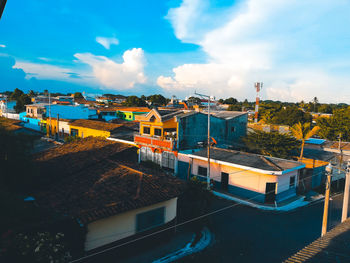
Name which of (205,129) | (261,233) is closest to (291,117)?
(205,129)

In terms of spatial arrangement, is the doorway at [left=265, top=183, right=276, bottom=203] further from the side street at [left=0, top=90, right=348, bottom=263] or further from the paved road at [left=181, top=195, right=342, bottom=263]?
the paved road at [left=181, top=195, right=342, bottom=263]

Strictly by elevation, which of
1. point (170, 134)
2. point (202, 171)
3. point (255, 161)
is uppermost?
point (170, 134)

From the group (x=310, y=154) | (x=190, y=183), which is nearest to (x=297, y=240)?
(x=190, y=183)

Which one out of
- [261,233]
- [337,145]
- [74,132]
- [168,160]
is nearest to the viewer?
[261,233]

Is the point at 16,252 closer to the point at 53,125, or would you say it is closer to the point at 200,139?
the point at 200,139

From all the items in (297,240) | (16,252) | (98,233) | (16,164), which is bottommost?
(297,240)

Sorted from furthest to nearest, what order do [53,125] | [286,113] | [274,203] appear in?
1. [286,113]
2. [53,125]
3. [274,203]

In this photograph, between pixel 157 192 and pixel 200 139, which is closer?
pixel 157 192

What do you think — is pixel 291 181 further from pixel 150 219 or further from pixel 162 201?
pixel 150 219
